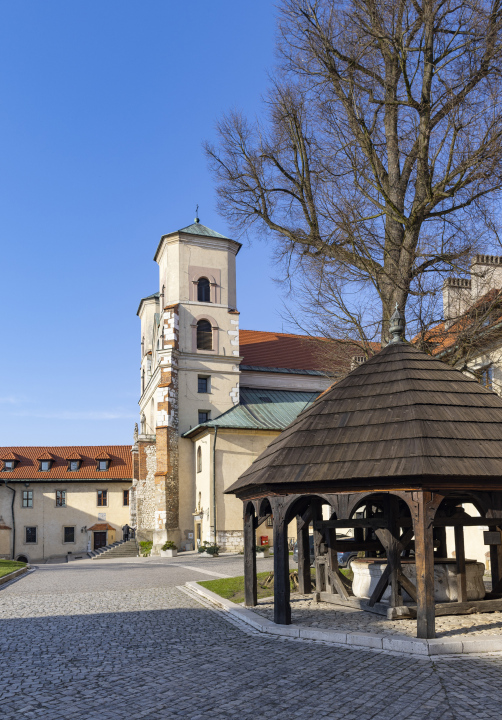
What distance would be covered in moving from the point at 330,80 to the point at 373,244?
415 centimetres

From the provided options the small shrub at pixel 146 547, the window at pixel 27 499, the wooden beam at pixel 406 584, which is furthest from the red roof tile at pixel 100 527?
the wooden beam at pixel 406 584

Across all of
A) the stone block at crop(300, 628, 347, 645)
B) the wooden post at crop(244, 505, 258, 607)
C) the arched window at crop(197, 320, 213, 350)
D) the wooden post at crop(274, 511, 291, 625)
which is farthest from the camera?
the arched window at crop(197, 320, 213, 350)

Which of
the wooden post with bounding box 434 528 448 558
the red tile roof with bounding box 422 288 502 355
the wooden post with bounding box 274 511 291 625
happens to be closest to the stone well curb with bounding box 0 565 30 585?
the wooden post with bounding box 274 511 291 625

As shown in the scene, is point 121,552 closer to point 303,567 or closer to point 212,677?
point 303,567

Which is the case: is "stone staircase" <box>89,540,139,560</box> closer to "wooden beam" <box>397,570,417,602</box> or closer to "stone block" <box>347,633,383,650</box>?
"wooden beam" <box>397,570,417,602</box>

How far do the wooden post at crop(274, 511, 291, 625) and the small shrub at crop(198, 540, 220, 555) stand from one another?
75.6 ft

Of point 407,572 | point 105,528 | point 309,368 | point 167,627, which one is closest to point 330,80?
point 407,572

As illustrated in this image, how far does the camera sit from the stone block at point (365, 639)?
30.8 ft

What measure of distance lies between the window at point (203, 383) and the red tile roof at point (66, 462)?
625 inches

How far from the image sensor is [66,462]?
53969mm

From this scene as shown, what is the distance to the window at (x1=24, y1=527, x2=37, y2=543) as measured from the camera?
50.2m

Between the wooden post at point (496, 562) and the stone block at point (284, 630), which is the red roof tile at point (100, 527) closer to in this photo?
the wooden post at point (496, 562)

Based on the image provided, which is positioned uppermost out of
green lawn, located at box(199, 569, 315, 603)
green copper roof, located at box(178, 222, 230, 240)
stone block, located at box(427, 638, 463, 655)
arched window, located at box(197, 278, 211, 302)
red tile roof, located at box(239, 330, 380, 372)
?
green copper roof, located at box(178, 222, 230, 240)

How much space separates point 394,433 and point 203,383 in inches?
1184
